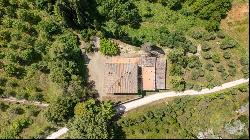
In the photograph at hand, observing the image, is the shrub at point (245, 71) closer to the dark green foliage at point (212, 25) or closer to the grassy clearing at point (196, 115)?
the grassy clearing at point (196, 115)

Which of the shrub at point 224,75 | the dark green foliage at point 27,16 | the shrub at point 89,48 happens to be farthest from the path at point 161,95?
the dark green foliage at point 27,16

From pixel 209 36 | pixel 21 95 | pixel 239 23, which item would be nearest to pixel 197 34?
pixel 209 36

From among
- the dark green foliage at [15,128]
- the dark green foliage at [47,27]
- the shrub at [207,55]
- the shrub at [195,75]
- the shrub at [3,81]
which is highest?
the dark green foliage at [47,27]

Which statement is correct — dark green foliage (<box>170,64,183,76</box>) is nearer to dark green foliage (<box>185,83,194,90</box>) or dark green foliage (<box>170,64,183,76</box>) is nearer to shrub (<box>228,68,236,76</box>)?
dark green foliage (<box>185,83,194,90</box>)

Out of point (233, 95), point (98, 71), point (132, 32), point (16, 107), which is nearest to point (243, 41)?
point (233, 95)

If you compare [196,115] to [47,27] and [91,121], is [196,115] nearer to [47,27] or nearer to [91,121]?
[91,121]

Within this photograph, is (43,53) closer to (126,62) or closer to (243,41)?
(126,62)
